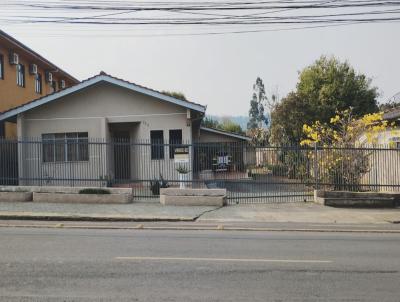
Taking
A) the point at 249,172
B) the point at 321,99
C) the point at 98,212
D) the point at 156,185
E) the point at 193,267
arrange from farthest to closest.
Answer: the point at 321,99 → the point at 156,185 → the point at 249,172 → the point at 98,212 → the point at 193,267

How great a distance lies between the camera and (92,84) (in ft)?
74.8

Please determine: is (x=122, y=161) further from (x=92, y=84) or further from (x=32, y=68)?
(x=32, y=68)

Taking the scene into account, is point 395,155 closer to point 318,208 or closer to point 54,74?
point 318,208

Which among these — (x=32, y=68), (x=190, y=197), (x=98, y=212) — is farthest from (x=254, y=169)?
(x=32, y=68)

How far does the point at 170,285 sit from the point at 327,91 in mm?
33252

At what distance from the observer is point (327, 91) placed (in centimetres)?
3772

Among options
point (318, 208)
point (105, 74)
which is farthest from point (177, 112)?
point (318, 208)

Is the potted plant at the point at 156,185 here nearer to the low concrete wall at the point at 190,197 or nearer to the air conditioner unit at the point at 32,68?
the low concrete wall at the point at 190,197

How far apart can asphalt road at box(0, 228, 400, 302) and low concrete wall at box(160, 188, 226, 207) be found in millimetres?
5616

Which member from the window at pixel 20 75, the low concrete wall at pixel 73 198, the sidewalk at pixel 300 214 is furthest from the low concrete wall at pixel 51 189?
the window at pixel 20 75

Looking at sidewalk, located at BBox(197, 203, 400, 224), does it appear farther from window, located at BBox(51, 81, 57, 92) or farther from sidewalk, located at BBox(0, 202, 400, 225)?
window, located at BBox(51, 81, 57, 92)

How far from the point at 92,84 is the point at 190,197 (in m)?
8.69

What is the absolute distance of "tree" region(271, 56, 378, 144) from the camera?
35188 mm

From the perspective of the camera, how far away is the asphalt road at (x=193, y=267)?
6152 millimetres
